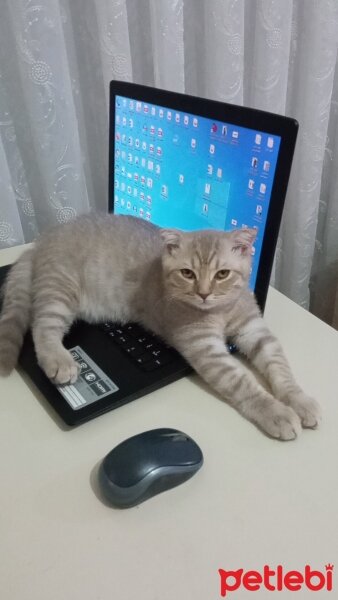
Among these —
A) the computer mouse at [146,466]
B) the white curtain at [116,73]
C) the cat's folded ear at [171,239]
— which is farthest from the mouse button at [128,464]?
the white curtain at [116,73]

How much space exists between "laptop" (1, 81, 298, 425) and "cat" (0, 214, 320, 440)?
25mm

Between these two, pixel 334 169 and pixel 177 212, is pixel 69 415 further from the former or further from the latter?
pixel 334 169

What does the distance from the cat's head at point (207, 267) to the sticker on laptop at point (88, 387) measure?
17cm

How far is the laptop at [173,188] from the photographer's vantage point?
0.61 meters

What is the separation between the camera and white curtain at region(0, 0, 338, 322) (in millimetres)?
913

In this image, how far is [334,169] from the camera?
4.04 feet

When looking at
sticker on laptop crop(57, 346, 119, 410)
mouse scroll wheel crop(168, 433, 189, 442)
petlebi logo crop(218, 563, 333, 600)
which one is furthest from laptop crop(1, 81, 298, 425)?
petlebi logo crop(218, 563, 333, 600)

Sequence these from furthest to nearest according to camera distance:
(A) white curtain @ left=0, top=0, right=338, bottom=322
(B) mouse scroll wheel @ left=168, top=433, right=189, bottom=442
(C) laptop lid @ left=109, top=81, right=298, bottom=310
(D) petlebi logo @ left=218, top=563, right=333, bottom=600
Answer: (A) white curtain @ left=0, top=0, right=338, bottom=322
(C) laptop lid @ left=109, top=81, right=298, bottom=310
(B) mouse scroll wheel @ left=168, top=433, right=189, bottom=442
(D) petlebi logo @ left=218, top=563, right=333, bottom=600

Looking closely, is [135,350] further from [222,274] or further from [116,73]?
[116,73]

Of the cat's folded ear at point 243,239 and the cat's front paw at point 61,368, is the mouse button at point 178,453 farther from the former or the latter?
the cat's folded ear at point 243,239

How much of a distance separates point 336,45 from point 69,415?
99 centimetres

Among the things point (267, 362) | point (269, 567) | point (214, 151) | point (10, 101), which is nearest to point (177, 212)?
point (214, 151)

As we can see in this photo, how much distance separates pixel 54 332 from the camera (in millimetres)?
728

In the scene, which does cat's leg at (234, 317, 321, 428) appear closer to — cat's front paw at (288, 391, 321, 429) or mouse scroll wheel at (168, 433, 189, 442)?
cat's front paw at (288, 391, 321, 429)
